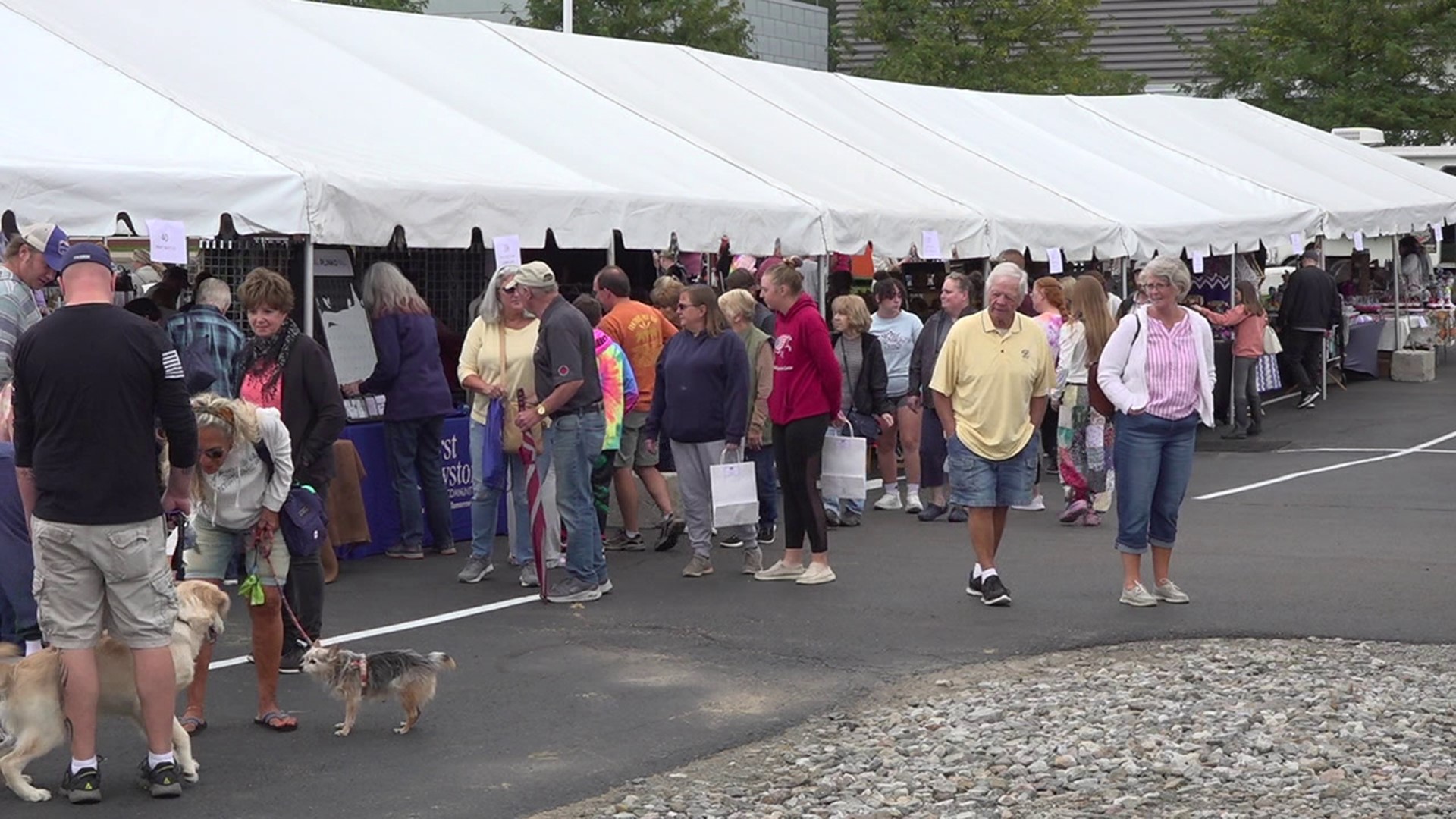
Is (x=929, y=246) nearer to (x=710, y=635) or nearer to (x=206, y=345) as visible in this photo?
(x=710, y=635)

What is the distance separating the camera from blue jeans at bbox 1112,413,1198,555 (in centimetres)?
934

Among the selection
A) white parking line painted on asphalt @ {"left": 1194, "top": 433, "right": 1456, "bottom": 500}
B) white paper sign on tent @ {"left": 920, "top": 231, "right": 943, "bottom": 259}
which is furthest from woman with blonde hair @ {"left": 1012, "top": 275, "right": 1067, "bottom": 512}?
white parking line painted on asphalt @ {"left": 1194, "top": 433, "right": 1456, "bottom": 500}

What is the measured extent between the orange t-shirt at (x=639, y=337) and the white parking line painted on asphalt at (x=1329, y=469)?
15.5 feet

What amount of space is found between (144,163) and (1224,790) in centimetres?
613

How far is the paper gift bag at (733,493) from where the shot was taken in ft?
33.5

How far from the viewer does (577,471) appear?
375 inches

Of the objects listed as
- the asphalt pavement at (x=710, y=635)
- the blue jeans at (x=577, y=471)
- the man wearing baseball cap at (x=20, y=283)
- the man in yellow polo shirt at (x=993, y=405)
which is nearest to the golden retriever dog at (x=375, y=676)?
the asphalt pavement at (x=710, y=635)

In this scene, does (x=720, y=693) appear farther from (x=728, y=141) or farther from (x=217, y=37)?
(x=728, y=141)

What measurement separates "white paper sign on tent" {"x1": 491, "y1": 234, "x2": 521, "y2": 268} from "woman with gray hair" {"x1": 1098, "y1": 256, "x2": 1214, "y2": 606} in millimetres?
3549

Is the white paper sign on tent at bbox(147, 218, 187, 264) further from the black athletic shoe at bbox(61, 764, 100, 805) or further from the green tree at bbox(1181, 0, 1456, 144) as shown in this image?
the green tree at bbox(1181, 0, 1456, 144)

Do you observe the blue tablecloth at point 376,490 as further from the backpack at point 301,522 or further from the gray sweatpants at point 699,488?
the backpack at point 301,522

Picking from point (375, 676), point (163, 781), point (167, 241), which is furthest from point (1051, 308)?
point (163, 781)

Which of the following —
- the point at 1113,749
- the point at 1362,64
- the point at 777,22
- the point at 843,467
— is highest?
the point at 777,22

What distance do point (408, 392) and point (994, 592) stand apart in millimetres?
3755
